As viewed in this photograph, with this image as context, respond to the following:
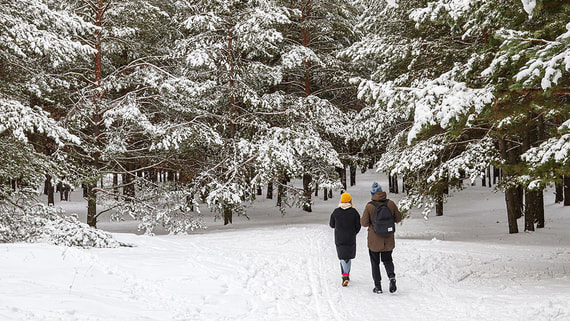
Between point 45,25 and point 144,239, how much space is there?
617cm

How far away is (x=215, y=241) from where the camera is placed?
12.1m

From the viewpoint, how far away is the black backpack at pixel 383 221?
7043 millimetres

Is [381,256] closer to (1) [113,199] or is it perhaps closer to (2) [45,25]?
(2) [45,25]

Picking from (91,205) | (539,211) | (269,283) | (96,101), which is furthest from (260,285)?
(539,211)

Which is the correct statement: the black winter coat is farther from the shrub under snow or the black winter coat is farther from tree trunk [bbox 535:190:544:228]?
tree trunk [bbox 535:190:544:228]

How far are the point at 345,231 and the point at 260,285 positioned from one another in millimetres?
1872

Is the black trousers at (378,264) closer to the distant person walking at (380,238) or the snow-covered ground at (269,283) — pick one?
the distant person walking at (380,238)

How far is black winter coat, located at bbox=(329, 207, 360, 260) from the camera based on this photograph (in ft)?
25.1

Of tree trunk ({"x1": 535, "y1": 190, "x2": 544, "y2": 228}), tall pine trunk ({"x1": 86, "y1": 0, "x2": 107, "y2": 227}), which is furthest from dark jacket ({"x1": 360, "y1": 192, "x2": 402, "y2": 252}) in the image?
tree trunk ({"x1": 535, "y1": 190, "x2": 544, "y2": 228})

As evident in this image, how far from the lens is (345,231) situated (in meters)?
7.79

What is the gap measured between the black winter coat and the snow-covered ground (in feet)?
1.94

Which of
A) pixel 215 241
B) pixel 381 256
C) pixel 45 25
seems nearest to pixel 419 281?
pixel 381 256

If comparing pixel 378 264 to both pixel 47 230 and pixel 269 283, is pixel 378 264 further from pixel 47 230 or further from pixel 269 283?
pixel 47 230

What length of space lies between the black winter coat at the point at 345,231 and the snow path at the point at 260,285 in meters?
0.61
